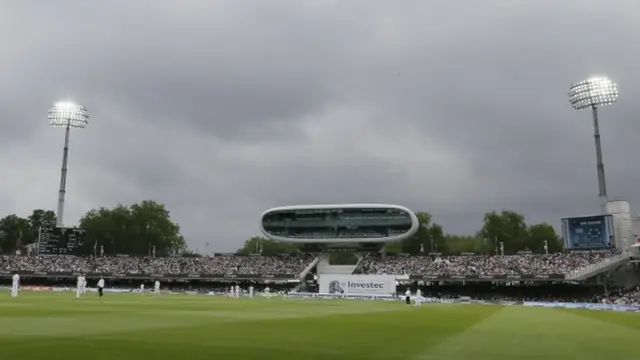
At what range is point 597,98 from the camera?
232 ft

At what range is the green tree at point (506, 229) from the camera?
133 m

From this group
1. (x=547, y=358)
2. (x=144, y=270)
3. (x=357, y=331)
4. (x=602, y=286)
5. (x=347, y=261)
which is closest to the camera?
(x=547, y=358)

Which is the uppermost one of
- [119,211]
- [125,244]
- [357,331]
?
[119,211]

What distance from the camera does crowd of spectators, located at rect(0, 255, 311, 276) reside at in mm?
82938

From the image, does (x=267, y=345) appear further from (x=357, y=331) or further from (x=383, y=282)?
(x=383, y=282)

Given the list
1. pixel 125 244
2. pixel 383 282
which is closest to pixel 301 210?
pixel 383 282

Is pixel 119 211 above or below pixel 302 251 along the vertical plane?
above

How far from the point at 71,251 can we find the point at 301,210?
116ft

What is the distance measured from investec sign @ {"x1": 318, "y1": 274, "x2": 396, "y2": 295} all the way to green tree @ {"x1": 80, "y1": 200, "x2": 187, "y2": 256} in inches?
2792

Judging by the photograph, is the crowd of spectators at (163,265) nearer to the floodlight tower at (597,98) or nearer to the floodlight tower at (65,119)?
the floodlight tower at (65,119)

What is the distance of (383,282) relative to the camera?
68.0 meters

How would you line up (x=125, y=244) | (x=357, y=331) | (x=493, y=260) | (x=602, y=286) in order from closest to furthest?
(x=357, y=331) < (x=602, y=286) < (x=493, y=260) < (x=125, y=244)

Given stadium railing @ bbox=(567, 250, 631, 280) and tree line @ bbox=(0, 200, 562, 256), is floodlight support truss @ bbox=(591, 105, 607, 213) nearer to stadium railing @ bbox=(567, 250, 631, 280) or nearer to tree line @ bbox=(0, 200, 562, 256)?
stadium railing @ bbox=(567, 250, 631, 280)

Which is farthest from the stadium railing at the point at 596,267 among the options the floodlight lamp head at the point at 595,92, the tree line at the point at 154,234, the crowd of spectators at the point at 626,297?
the tree line at the point at 154,234
